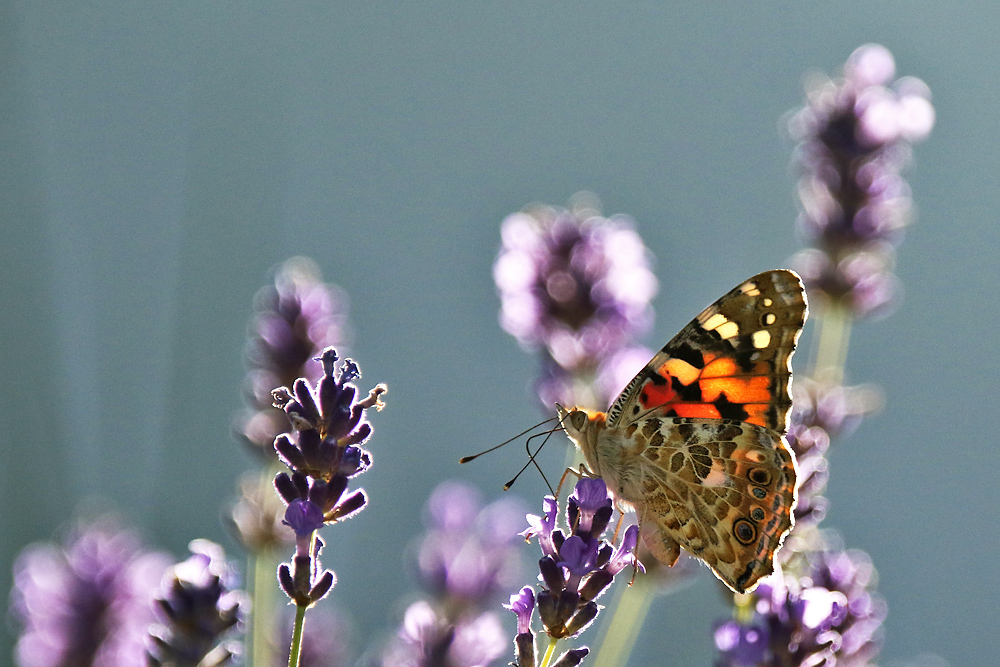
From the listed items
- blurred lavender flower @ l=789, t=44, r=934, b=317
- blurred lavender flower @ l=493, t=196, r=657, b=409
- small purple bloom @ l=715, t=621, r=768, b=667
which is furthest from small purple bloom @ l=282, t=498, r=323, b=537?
blurred lavender flower @ l=789, t=44, r=934, b=317

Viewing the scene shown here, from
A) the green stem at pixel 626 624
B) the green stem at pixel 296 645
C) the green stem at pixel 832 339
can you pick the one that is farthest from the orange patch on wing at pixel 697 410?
the green stem at pixel 296 645

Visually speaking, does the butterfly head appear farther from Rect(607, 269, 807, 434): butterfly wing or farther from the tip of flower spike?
the tip of flower spike

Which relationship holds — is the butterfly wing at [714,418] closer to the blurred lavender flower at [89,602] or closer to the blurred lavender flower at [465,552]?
the blurred lavender flower at [465,552]

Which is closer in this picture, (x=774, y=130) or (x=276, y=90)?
(x=276, y=90)

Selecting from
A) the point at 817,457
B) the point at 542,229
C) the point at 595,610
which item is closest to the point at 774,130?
the point at 542,229

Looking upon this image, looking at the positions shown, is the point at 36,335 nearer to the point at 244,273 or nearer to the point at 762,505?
the point at 244,273

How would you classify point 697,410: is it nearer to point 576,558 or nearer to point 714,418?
point 714,418
